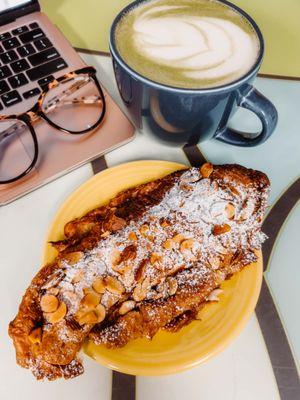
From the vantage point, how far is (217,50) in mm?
525

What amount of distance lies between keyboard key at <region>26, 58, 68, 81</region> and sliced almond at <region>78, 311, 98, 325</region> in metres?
0.44

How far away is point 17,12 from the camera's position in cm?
73

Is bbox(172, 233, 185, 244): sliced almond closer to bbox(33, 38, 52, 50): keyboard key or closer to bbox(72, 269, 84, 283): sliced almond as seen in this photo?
bbox(72, 269, 84, 283): sliced almond

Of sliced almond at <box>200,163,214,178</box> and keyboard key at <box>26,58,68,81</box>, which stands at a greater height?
keyboard key at <box>26,58,68,81</box>

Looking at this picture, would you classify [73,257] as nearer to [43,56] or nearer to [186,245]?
[186,245]

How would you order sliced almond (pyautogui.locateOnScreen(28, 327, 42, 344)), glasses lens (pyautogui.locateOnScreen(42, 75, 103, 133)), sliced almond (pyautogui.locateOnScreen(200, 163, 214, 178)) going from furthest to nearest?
1. glasses lens (pyautogui.locateOnScreen(42, 75, 103, 133))
2. sliced almond (pyautogui.locateOnScreen(200, 163, 214, 178))
3. sliced almond (pyautogui.locateOnScreen(28, 327, 42, 344))

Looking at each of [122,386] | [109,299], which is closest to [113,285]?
[109,299]

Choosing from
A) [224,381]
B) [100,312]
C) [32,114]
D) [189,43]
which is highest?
[189,43]

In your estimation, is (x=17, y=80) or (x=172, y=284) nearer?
(x=172, y=284)

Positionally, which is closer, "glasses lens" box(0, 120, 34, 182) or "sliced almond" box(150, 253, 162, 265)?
"sliced almond" box(150, 253, 162, 265)

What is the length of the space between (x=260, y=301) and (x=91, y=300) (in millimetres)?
237

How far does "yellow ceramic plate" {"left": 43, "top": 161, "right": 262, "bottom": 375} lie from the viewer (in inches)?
16.9

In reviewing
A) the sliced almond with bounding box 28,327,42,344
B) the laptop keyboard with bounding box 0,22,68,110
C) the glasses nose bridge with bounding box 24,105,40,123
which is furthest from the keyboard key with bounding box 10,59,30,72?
the sliced almond with bounding box 28,327,42,344

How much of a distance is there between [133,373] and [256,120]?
48 cm
